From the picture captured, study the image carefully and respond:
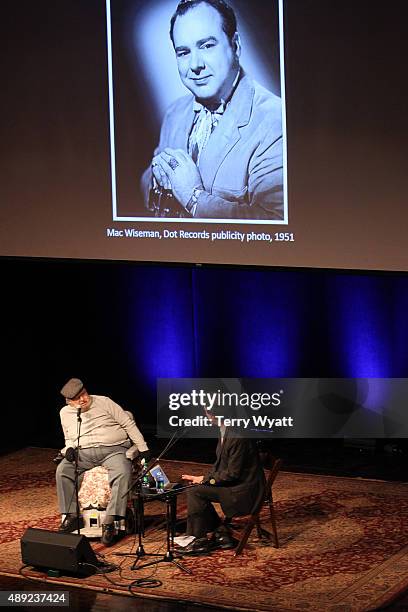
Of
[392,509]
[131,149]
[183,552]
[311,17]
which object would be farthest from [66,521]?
[311,17]

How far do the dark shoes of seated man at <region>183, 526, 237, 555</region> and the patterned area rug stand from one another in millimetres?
65

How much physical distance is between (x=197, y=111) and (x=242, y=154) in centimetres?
44

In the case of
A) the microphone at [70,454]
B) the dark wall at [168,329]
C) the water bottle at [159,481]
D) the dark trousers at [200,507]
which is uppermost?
the dark wall at [168,329]

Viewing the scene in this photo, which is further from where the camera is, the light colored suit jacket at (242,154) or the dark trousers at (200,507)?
the light colored suit jacket at (242,154)

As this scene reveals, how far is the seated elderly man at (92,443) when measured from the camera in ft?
24.9

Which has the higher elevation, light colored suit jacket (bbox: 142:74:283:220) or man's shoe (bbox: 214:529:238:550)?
light colored suit jacket (bbox: 142:74:283:220)

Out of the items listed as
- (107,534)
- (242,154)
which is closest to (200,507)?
(107,534)

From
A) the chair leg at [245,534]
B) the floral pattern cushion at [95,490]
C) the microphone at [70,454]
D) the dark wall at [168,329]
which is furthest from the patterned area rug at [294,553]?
the dark wall at [168,329]

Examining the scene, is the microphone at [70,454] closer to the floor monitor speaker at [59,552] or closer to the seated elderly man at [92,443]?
the seated elderly man at [92,443]

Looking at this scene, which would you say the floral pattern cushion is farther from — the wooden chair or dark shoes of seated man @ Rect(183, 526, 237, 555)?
the wooden chair

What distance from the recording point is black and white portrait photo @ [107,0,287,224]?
8.08m

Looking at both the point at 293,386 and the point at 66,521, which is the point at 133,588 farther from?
the point at 293,386

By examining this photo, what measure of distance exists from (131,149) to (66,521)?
2.72 m

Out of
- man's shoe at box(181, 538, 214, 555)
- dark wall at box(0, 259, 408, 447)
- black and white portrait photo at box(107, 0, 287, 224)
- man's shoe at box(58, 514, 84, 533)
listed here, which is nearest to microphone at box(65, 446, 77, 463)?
man's shoe at box(58, 514, 84, 533)
